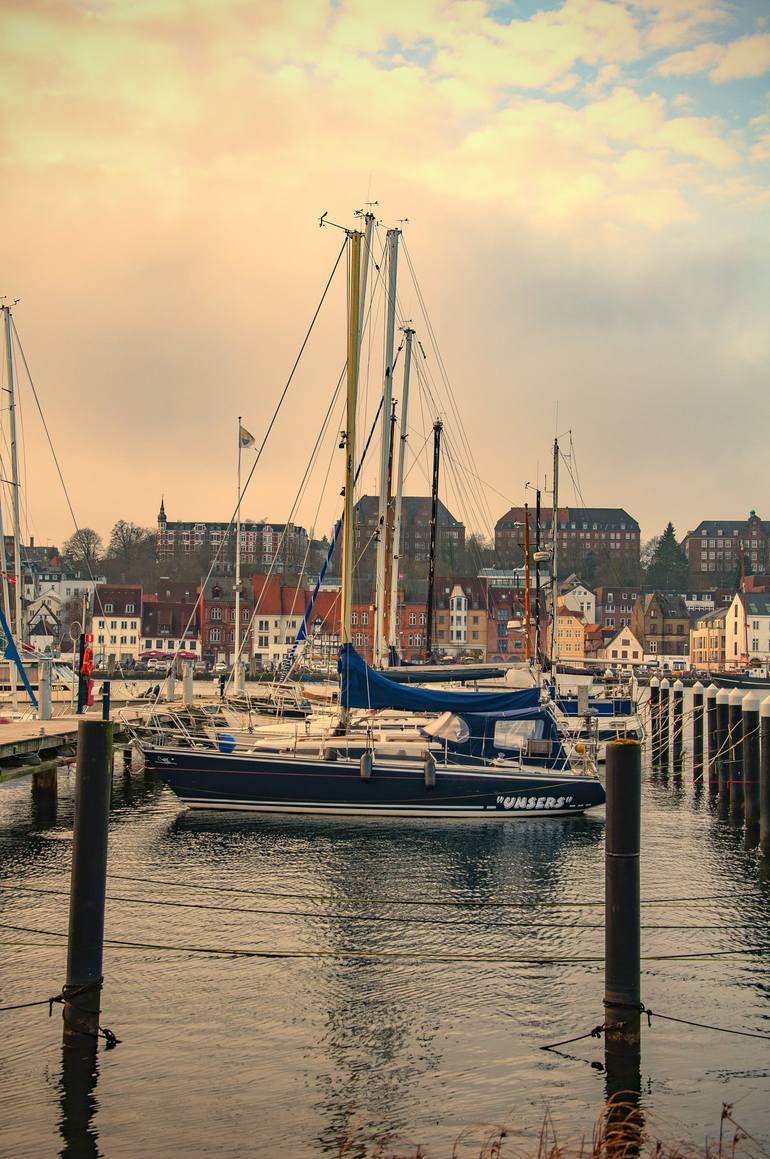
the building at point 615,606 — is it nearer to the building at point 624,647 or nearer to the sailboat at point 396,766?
the building at point 624,647

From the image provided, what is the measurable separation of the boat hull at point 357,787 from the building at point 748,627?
12299cm

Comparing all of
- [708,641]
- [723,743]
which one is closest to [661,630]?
[708,641]

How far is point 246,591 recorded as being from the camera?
141375mm

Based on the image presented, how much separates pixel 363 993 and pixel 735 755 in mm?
24658

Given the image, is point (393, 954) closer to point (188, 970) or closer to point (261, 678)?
point (188, 970)

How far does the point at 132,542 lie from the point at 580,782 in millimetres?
161358

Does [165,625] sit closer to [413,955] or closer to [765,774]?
[765,774]

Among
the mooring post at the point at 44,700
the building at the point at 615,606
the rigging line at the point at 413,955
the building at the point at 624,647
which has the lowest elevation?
the rigging line at the point at 413,955

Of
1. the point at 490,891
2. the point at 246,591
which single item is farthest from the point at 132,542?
the point at 490,891

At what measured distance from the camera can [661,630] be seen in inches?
6816

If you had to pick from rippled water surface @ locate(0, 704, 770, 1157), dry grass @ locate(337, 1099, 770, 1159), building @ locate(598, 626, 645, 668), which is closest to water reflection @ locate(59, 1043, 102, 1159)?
rippled water surface @ locate(0, 704, 770, 1157)

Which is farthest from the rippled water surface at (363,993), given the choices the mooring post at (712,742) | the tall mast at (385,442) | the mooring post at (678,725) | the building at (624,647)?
the building at (624,647)

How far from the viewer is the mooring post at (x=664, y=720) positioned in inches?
1973

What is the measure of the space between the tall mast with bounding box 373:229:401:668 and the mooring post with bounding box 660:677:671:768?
14.3 m
